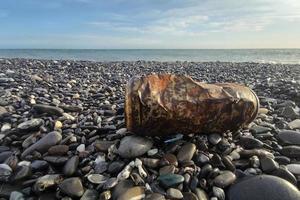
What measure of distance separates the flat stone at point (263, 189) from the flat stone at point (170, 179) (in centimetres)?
41

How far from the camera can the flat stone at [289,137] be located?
11.6 ft

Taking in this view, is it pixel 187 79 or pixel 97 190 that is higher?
pixel 187 79

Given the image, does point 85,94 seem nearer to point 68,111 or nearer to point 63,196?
point 68,111

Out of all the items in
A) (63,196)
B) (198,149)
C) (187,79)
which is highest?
(187,79)

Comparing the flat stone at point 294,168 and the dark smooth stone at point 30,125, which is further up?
the dark smooth stone at point 30,125

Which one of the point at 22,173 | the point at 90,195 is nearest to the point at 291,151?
the point at 90,195

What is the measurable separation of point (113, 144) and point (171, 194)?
907 millimetres

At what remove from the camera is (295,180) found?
9.21ft

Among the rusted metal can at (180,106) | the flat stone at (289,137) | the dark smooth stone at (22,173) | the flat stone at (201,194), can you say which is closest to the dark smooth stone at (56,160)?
the dark smooth stone at (22,173)

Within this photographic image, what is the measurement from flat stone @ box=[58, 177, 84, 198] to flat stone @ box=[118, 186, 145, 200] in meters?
0.39

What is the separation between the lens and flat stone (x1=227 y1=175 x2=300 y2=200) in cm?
257

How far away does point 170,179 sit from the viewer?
9.07 feet

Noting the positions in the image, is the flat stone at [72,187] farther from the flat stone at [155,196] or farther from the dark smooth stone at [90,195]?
the flat stone at [155,196]

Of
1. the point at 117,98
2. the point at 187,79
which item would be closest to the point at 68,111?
the point at 117,98
